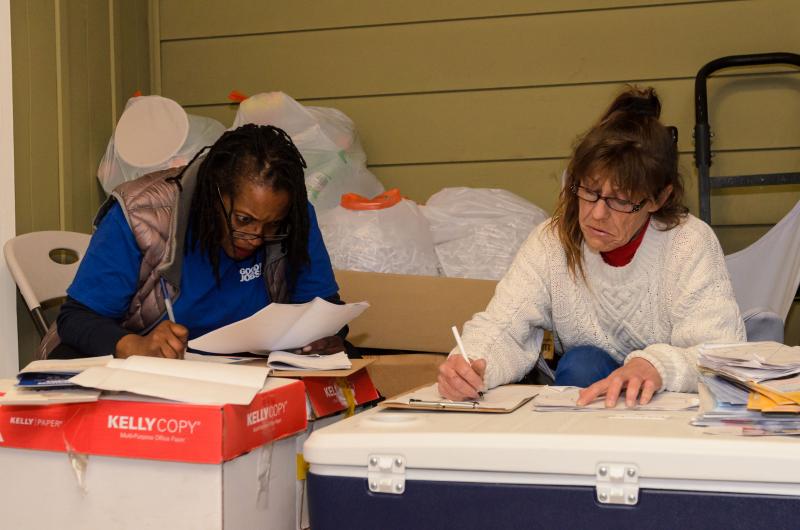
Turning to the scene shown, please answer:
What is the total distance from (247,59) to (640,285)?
1.63 m

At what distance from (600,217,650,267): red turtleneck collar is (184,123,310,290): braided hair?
575 millimetres

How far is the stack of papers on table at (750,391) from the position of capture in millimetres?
1023

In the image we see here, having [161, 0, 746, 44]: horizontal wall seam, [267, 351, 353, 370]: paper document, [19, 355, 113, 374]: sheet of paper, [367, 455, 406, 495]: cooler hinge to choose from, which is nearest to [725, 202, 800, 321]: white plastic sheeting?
[161, 0, 746, 44]: horizontal wall seam

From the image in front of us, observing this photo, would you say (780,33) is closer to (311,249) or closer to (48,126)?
(311,249)

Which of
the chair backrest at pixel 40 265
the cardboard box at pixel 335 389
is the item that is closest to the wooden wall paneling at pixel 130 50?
the chair backrest at pixel 40 265

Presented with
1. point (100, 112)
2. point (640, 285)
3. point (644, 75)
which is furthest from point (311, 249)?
point (644, 75)

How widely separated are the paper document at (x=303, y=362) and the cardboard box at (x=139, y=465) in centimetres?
21

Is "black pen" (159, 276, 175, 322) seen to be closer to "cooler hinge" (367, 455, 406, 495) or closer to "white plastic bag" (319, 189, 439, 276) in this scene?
"white plastic bag" (319, 189, 439, 276)

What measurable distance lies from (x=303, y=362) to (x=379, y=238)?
857 mm

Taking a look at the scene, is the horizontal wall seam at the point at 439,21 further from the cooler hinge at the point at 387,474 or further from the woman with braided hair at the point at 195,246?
the cooler hinge at the point at 387,474

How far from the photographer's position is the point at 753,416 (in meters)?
1.05

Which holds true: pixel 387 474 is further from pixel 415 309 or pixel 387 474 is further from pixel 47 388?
pixel 415 309

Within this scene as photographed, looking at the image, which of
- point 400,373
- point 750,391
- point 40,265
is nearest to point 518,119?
point 400,373

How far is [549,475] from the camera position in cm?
101
